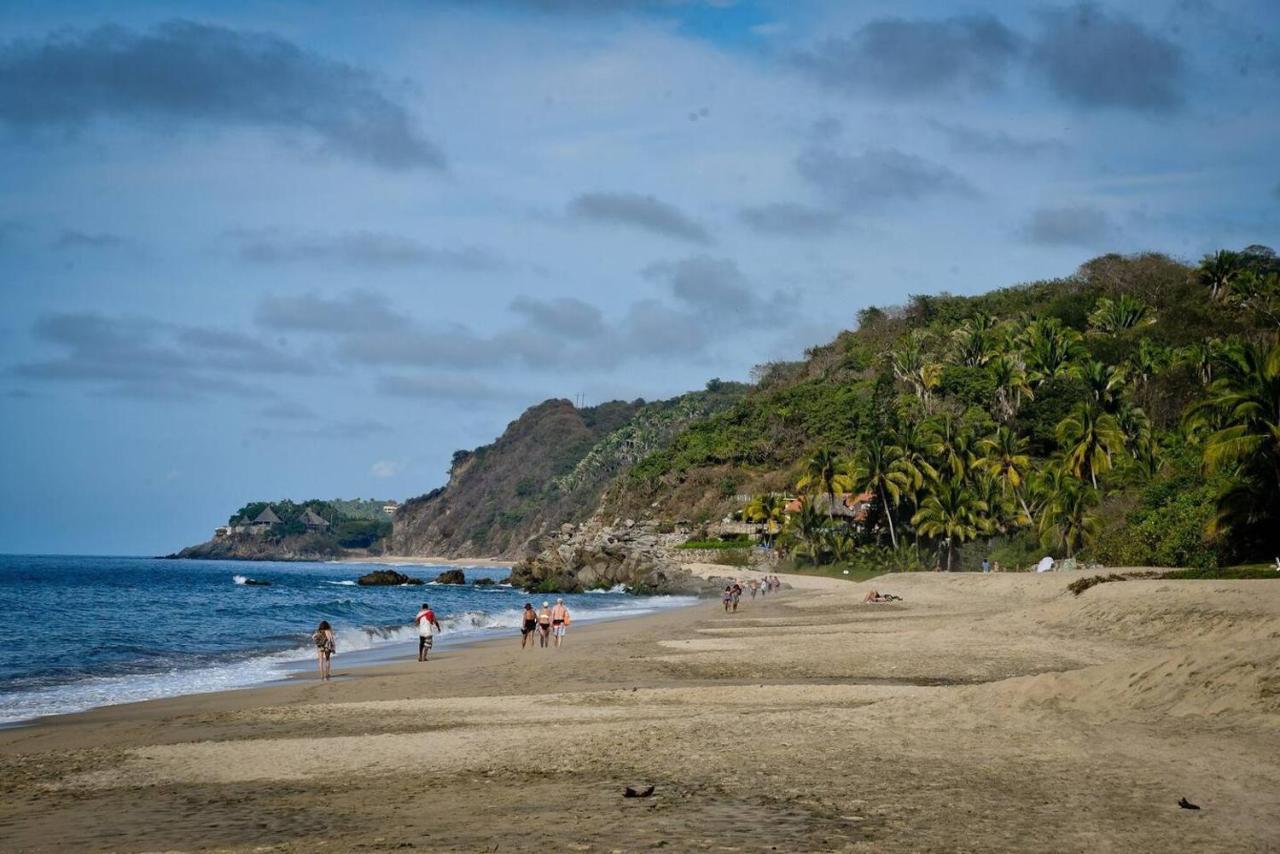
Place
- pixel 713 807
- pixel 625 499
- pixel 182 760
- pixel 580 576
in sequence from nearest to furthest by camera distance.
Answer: pixel 713 807 < pixel 182 760 < pixel 580 576 < pixel 625 499

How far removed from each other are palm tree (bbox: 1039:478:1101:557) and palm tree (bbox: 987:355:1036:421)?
3502 cm

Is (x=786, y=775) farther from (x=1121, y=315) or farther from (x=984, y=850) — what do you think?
(x=1121, y=315)

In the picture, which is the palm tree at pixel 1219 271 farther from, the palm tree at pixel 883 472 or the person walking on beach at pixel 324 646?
the person walking on beach at pixel 324 646

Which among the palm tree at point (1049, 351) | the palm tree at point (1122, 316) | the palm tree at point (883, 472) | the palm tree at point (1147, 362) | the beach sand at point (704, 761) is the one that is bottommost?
the beach sand at point (704, 761)

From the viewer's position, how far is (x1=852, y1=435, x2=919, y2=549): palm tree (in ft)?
271

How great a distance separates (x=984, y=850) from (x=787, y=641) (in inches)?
930

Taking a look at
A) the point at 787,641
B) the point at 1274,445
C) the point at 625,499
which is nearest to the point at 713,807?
the point at 787,641

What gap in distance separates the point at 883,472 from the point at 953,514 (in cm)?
736

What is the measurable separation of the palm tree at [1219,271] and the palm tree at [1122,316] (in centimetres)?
626

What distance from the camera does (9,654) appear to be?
108 feet

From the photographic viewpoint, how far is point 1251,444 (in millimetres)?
38000

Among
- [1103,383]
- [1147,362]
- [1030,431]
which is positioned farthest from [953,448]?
[1147,362]

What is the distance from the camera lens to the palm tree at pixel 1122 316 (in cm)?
11056

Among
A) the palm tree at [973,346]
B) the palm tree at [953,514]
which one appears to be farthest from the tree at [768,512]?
the palm tree at [953,514]
